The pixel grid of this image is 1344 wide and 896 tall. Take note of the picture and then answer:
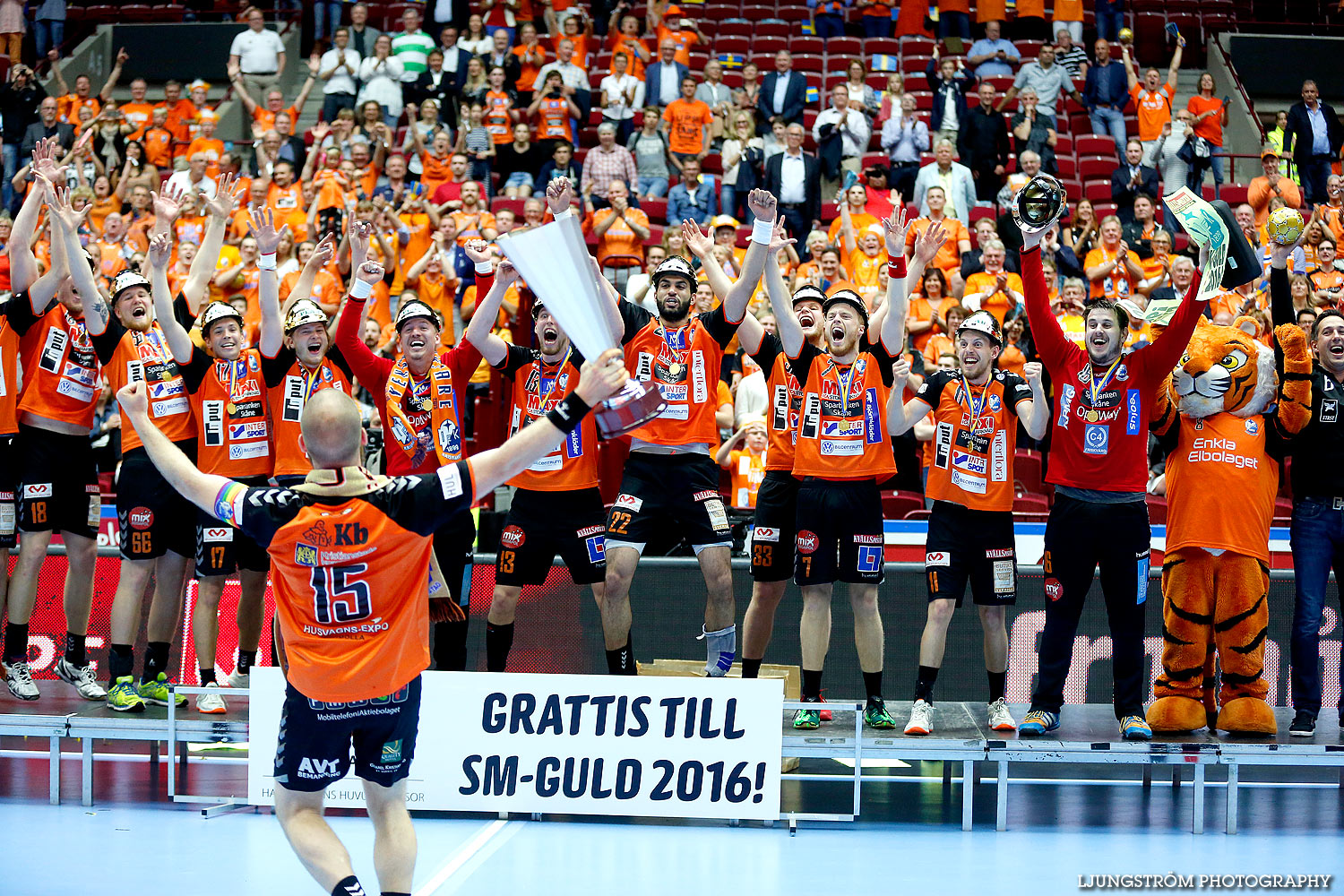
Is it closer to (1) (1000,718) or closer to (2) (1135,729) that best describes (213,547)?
(1) (1000,718)

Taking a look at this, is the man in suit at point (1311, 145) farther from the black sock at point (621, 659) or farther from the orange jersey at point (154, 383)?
the orange jersey at point (154, 383)

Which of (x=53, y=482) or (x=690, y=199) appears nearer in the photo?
(x=53, y=482)

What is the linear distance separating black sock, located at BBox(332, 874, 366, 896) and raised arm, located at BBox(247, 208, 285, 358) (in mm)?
3958

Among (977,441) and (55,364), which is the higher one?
(55,364)

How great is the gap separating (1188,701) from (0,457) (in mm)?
7103

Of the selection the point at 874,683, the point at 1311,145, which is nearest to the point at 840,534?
the point at 874,683

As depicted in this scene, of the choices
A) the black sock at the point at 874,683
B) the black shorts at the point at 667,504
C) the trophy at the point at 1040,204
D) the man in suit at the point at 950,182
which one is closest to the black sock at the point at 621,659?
the black shorts at the point at 667,504

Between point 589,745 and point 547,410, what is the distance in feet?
6.20

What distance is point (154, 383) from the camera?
808 centimetres

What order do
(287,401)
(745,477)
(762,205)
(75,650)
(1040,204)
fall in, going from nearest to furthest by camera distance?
(1040,204)
(762,205)
(287,401)
(75,650)
(745,477)

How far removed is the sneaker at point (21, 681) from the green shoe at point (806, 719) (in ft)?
14.9

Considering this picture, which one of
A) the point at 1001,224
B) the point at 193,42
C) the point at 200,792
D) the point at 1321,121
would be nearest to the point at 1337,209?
the point at 1321,121

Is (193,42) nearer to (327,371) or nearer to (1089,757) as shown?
(327,371)

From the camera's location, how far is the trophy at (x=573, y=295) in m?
4.66
